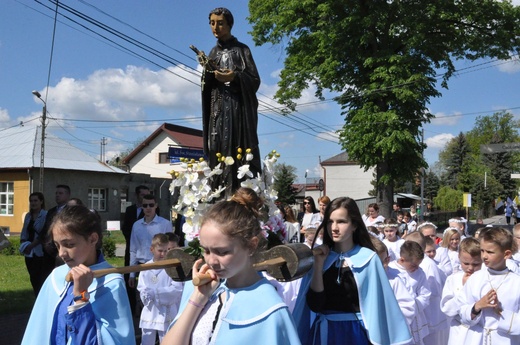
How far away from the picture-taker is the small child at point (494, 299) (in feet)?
16.5

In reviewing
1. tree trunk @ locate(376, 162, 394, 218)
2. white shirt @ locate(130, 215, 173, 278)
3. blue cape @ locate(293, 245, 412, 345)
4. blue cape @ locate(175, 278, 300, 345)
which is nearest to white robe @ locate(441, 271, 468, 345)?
blue cape @ locate(293, 245, 412, 345)

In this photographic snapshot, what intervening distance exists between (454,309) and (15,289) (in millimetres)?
10650

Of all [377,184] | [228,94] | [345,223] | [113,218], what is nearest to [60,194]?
[228,94]

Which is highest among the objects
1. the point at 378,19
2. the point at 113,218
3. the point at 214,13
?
the point at 378,19

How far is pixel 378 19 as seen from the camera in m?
22.8

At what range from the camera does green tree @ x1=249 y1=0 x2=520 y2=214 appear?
22562 millimetres

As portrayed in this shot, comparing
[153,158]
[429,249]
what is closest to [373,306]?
[429,249]

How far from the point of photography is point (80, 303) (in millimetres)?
2990

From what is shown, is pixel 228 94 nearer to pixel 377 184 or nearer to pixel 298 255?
pixel 298 255

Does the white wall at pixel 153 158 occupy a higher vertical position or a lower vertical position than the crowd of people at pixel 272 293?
higher

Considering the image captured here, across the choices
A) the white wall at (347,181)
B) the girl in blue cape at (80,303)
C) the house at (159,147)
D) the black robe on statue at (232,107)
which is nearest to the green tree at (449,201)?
the white wall at (347,181)

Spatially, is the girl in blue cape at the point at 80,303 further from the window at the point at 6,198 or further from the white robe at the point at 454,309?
the window at the point at 6,198

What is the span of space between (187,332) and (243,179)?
211 cm

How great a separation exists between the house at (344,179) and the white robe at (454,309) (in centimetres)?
6341
